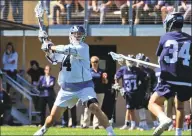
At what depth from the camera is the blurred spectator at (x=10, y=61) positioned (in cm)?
2339

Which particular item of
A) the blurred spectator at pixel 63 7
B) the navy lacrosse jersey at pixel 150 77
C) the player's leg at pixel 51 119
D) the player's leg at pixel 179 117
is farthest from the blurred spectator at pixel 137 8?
the player's leg at pixel 179 117

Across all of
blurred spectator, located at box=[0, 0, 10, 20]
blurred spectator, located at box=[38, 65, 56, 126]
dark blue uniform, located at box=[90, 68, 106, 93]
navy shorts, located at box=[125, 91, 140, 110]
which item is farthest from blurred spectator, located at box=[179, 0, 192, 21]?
blurred spectator, located at box=[0, 0, 10, 20]

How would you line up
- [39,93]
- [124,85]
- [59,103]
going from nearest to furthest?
[59,103] < [124,85] < [39,93]

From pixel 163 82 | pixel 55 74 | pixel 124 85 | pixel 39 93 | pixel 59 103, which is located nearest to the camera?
pixel 163 82

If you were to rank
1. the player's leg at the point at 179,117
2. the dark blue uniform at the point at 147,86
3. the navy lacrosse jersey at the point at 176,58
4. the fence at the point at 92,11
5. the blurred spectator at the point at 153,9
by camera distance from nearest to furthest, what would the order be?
1. the navy lacrosse jersey at the point at 176,58
2. the player's leg at the point at 179,117
3. the dark blue uniform at the point at 147,86
4. the blurred spectator at the point at 153,9
5. the fence at the point at 92,11

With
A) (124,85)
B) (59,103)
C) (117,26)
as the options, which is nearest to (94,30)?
(117,26)

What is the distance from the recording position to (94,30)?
24375 millimetres

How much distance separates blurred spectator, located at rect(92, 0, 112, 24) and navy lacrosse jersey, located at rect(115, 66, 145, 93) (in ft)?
14.0

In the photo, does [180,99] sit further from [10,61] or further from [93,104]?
[10,61]

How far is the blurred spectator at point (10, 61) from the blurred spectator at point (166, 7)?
187 inches

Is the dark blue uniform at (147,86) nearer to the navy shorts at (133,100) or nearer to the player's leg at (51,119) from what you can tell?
the navy shorts at (133,100)

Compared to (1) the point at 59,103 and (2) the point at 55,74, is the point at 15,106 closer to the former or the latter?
(2) the point at 55,74

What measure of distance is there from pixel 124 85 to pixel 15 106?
5.14m

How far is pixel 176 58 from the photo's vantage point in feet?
37.1
